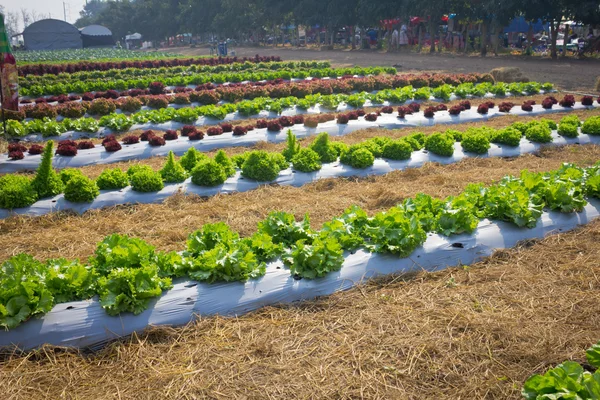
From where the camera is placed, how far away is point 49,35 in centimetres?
6925

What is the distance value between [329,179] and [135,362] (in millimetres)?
5758

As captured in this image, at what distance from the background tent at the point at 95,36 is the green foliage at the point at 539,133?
77.3m

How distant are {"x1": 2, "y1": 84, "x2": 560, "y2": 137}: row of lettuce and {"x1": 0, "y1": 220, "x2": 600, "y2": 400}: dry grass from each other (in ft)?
32.5

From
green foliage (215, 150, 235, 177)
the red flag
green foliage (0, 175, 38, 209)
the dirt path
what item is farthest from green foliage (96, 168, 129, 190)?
the dirt path

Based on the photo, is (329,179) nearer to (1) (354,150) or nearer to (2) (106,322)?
(1) (354,150)

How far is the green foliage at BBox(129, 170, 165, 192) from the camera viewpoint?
862cm

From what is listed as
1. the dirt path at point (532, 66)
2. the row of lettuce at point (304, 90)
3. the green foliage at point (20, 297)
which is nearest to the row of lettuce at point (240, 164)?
the green foliage at point (20, 297)

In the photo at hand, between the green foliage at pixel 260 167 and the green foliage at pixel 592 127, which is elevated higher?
the green foliage at pixel 592 127

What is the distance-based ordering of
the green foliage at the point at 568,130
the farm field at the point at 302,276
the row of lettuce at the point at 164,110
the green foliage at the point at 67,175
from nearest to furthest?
the farm field at the point at 302,276 → the green foliage at the point at 67,175 → the green foliage at the point at 568,130 → the row of lettuce at the point at 164,110

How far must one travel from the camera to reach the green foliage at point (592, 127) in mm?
12016

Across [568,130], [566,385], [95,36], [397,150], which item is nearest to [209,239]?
[566,385]

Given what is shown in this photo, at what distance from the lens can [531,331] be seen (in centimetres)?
464

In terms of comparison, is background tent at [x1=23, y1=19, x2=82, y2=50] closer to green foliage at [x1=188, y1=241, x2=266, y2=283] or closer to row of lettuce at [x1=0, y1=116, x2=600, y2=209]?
row of lettuce at [x1=0, y1=116, x2=600, y2=209]

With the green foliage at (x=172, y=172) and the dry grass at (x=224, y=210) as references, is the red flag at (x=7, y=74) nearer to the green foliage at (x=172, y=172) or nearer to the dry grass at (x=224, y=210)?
the green foliage at (x=172, y=172)
